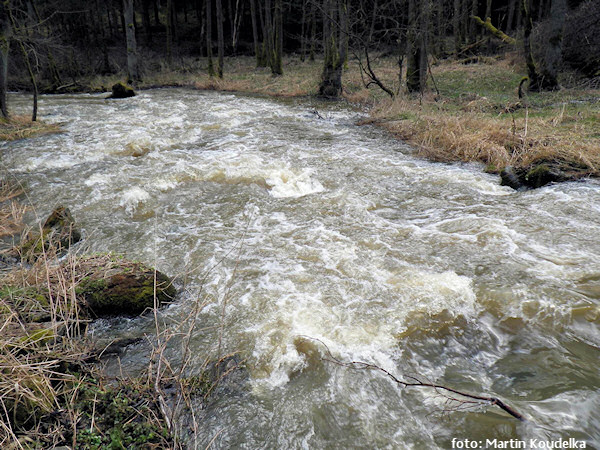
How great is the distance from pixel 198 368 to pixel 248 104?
1324 centimetres

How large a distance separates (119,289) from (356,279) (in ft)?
7.59

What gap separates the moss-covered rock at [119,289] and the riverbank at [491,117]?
6.11 metres

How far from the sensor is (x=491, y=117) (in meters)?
9.54

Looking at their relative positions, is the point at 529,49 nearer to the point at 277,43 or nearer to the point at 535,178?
the point at 535,178

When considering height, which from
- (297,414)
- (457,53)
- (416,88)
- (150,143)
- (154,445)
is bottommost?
(297,414)

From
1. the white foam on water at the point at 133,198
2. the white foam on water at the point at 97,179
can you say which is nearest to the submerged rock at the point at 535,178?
the white foam on water at the point at 133,198

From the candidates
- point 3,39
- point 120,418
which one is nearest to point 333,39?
point 3,39

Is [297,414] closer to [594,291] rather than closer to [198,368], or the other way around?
[198,368]

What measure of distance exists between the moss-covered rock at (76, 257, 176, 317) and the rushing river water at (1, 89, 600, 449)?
0.17 meters

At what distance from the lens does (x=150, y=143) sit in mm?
9156

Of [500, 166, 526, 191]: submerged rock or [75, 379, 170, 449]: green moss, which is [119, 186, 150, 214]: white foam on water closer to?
[75, 379, 170, 449]: green moss

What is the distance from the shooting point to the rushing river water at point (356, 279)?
254 cm

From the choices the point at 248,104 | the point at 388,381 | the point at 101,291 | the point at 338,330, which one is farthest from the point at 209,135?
the point at 388,381

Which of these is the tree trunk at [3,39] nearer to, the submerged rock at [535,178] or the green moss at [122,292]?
the green moss at [122,292]
